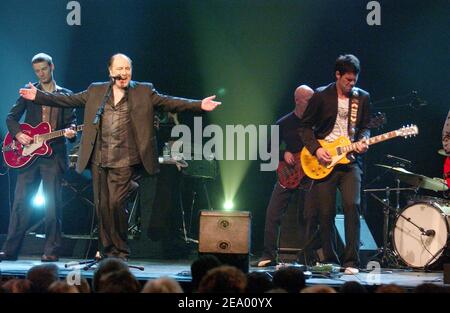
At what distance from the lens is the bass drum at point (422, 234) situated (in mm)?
9047

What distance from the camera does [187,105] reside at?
7.62 meters

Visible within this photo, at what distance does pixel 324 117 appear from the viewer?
8.05m

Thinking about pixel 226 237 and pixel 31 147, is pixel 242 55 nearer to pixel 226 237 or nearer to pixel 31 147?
pixel 31 147

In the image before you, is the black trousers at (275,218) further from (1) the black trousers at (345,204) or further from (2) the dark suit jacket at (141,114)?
(2) the dark suit jacket at (141,114)

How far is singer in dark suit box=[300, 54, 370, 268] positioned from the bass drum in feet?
5.22

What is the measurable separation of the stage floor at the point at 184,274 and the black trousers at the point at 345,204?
280 millimetres

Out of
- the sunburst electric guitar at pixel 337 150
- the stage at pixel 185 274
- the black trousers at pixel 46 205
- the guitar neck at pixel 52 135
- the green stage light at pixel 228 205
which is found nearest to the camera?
the stage at pixel 185 274

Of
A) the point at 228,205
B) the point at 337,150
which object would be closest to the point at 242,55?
the point at 228,205

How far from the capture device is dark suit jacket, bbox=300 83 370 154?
7.99 meters

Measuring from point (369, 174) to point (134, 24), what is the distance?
3.95 metres

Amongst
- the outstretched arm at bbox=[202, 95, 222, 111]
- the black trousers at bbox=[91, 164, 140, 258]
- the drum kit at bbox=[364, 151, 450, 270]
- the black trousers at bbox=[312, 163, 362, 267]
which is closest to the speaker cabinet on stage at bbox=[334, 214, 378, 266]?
the drum kit at bbox=[364, 151, 450, 270]

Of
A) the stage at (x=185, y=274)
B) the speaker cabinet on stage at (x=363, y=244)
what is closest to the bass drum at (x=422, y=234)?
the stage at (x=185, y=274)
